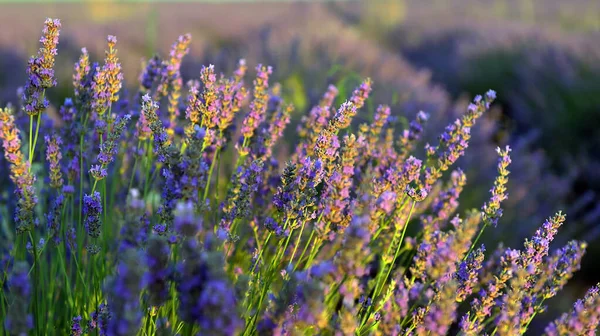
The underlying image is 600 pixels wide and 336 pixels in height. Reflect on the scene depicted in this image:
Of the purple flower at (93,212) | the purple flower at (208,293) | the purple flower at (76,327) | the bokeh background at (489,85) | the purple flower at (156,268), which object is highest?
the bokeh background at (489,85)

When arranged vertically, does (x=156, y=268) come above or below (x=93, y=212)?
below

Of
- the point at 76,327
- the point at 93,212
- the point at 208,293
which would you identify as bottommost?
the point at 208,293

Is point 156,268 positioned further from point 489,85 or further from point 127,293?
point 489,85

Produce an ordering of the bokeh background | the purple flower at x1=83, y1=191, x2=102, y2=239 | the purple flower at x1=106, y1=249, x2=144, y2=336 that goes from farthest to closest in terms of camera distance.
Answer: the bokeh background → the purple flower at x1=83, y1=191, x2=102, y2=239 → the purple flower at x1=106, y1=249, x2=144, y2=336

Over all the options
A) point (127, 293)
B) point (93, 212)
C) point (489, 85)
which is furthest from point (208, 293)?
point (489, 85)

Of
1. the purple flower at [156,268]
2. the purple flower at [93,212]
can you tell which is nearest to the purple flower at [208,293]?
the purple flower at [156,268]

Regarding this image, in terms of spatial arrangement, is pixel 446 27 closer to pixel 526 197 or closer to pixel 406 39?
pixel 406 39

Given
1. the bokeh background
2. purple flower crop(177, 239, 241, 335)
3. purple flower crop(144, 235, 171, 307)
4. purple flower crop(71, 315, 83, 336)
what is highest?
the bokeh background

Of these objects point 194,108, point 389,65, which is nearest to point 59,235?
point 194,108

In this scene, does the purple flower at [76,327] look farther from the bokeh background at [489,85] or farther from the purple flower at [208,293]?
the bokeh background at [489,85]

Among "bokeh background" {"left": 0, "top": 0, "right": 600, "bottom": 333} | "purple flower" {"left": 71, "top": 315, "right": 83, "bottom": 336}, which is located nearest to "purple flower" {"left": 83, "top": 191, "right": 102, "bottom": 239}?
"purple flower" {"left": 71, "top": 315, "right": 83, "bottom": 336}

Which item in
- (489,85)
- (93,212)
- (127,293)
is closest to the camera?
(127,293)

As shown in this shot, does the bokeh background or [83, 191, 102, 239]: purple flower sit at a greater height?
the bokeh background

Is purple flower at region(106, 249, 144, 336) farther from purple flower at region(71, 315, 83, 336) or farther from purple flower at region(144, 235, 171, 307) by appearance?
purple flower at region(71, 315, 83, 336)
